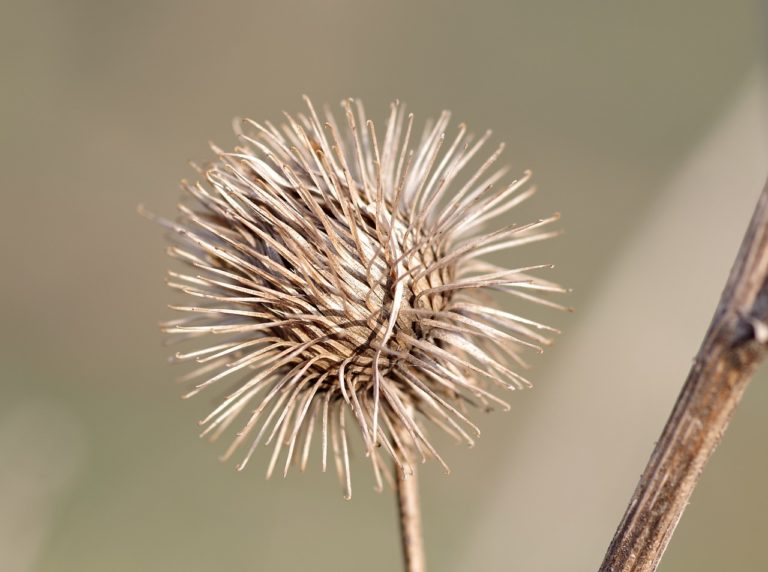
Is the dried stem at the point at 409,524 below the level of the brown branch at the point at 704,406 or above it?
below

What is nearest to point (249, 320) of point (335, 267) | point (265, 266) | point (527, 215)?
point (265, 266)

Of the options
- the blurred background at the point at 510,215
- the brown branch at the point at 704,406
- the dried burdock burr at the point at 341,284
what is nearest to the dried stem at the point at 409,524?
the dried burdock burr at the point at 341,284

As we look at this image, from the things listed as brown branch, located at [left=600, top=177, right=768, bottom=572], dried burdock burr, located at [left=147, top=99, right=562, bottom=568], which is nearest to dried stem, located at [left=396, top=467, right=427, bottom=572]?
dried burdock burr, located at [left=147, top=99, right=562, bottom=568]

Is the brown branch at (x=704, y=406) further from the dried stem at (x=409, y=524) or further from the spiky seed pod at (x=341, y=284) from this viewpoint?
the dried stem at (x=409, y=524)

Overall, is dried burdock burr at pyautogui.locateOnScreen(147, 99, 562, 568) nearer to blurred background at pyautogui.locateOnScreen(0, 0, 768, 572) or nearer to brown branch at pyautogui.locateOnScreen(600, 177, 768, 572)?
brown branch at pyautogui.locateOnScreen(600, 177, 768, 572)

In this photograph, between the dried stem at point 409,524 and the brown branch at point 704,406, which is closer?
the brown branch at point 704,406

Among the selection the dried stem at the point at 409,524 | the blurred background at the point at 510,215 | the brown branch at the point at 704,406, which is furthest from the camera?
the blurred background at the point at 510,215

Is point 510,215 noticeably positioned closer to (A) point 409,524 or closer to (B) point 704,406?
(A) point 409,524

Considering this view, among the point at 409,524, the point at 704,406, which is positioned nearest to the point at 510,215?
the point at 409,524
